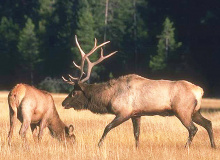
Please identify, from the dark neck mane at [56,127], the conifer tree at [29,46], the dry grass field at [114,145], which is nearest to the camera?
the dry grass field at [114,145]

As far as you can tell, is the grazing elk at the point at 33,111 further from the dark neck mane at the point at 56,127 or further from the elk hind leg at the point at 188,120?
the elk hind leg at the point at 188,120

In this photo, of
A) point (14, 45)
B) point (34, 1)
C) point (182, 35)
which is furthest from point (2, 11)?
point (182, 35)

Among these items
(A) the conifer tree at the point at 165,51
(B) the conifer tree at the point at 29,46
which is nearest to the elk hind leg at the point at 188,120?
(A) the conifer tree at the point at 165,51

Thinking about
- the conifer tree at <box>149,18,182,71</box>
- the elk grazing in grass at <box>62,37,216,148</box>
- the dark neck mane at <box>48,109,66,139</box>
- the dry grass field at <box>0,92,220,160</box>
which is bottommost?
the dry grass field at <box>0,92,220,160</box>

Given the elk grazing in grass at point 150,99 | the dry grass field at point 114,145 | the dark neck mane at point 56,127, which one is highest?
the elk grazing in grass at point 150,99

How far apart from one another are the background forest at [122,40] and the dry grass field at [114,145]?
3395 cm

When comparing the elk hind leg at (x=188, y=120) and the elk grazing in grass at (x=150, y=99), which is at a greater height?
the elk grazing in grass at (x=150, y=99)

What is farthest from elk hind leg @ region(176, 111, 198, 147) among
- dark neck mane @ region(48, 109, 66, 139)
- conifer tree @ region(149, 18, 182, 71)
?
conifer tree @ region(149, 18, 182, 71)

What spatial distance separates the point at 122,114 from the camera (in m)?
12.0

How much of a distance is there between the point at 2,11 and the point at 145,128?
59392 mm

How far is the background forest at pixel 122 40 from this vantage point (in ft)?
172

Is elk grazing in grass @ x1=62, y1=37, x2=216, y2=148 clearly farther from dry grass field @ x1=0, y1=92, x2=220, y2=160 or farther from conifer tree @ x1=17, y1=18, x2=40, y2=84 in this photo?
conifer tree @ x1=17, y1=18, x2=40, y2=84

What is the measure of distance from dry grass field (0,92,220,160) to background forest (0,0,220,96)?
111ft

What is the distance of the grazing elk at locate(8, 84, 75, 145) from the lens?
1155 cm
